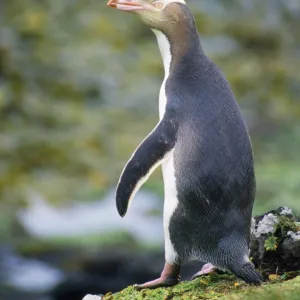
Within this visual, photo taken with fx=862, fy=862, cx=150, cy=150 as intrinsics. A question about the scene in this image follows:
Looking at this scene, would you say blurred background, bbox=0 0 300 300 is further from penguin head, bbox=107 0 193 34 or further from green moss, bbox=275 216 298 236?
penguin head, bbox=107 0 193 34

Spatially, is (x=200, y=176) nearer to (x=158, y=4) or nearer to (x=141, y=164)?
(x=141, y=164)

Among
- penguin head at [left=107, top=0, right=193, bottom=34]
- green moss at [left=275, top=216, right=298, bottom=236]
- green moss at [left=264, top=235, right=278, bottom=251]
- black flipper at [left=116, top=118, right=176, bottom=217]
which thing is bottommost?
green moss at [left=264, top=235, right=278, bottom=251]

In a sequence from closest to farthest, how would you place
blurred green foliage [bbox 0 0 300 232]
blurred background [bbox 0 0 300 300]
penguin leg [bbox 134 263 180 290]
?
penguin leg [bbox 134 263 180 290] < blurred background [bbox 0 0 300 300] < blurred green foliage [bbox 0 0 300 232]

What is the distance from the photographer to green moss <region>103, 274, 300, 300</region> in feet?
11.3

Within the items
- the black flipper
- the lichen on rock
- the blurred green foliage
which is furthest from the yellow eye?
the blurred green foliage

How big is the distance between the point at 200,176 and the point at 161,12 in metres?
0.79

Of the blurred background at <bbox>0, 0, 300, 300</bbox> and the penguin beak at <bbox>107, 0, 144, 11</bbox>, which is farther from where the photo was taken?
the blurred background at <bbox>0, 0, 300, 300</bbox>

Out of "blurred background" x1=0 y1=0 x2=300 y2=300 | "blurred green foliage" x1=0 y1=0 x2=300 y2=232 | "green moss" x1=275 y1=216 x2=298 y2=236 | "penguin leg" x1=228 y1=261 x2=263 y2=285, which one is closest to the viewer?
"penguin leg" x1=228 y1=261 x2=263 y2=285

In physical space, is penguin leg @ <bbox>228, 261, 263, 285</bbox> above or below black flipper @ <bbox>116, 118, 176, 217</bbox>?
Answer: below

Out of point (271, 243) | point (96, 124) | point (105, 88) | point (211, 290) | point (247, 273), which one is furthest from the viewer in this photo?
point (105, 88)

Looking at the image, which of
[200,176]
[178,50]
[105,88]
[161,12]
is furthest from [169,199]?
[105,88]

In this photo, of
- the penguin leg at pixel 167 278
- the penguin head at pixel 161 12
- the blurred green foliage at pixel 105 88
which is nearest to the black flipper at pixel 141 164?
the penguin leg at pixel 167 278

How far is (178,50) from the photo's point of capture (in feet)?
12.6

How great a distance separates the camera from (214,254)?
12.0 ft
